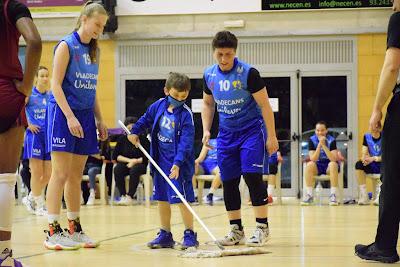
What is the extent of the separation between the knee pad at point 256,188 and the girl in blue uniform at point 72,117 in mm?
1070

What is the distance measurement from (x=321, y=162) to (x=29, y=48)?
9.17 meters

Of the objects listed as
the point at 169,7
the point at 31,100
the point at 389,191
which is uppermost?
the point at 169,7

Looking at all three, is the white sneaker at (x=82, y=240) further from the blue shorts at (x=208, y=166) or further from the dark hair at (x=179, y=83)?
the blue shorts at (x=208, y=166)

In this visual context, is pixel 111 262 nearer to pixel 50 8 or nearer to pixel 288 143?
pixel 288 143

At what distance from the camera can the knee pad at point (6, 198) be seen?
3260 millimetres

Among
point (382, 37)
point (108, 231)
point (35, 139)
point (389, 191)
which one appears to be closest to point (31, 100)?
point (35, 139)

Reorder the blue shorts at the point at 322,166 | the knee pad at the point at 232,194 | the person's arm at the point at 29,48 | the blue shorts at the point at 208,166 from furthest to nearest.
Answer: the blue shorts at the point at 208,166 → the blue shorts at the point at 322,166 → the knee pad at the point at 232,194 → the person's arm at the point at 29,48

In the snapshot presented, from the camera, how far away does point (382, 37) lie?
1385 cm

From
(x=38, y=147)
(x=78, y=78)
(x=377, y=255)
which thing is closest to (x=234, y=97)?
(x=78, y=78)

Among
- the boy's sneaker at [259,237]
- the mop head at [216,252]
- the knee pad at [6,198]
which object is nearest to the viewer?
the knee pad at [6,198]

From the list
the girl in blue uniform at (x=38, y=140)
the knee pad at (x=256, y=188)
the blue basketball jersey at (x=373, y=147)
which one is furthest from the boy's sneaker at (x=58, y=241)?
the blue basketball jersey at (x=373, y=147)

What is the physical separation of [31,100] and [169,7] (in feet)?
20.4

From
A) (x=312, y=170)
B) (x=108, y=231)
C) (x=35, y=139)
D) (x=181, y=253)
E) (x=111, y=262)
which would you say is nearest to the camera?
(x=111, y=262)

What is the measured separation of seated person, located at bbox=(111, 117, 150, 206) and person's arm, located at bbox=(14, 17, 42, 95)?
8.41 meters
